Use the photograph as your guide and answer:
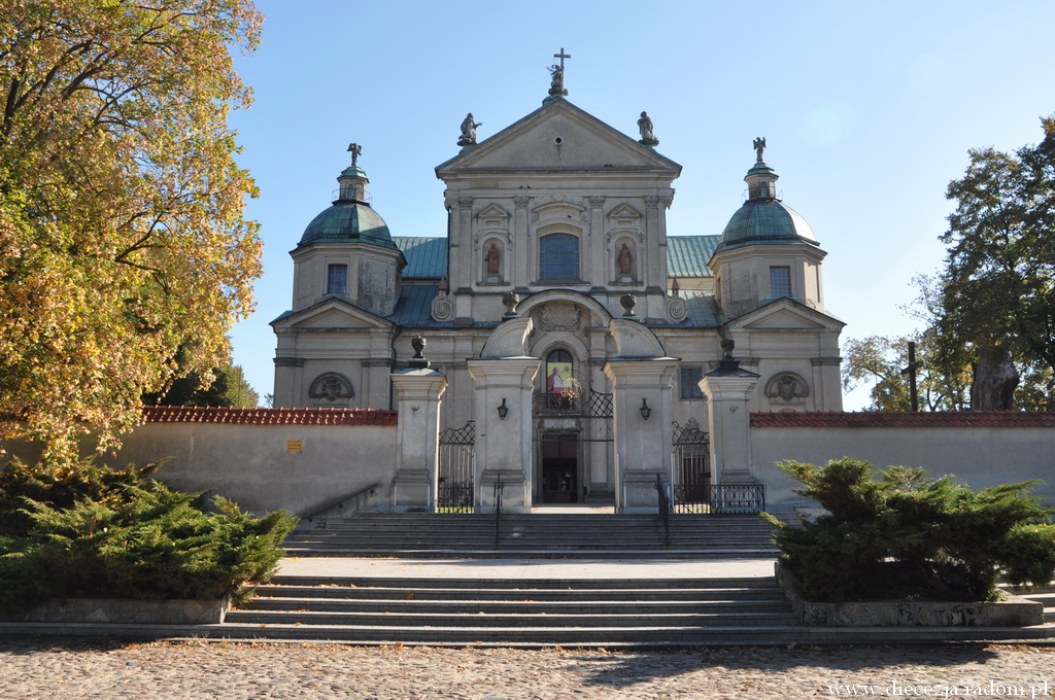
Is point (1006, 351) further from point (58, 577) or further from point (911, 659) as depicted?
point (58, 577)

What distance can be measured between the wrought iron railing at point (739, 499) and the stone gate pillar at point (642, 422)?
3.45 ft

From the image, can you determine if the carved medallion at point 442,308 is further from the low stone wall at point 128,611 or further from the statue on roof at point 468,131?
the low stone wall at point 128,611

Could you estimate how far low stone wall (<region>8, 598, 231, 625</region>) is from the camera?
9281 millimetres

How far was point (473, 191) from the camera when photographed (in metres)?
31.0

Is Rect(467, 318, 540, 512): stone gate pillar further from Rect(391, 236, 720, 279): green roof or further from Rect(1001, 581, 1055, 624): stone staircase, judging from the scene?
Rect(391, 236, 720, 279): green roof

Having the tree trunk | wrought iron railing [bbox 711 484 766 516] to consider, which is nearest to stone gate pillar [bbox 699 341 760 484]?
wrought iron railing [bbox 711 484 766 516]

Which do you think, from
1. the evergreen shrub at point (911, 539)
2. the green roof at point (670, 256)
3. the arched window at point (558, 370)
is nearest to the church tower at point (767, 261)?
the green roof at point (670, 256)

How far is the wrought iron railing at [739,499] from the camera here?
16.4 m

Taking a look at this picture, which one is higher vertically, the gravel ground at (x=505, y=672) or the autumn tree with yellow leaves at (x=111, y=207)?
the autumn tree with yellow leaves at (x=111, y=207)

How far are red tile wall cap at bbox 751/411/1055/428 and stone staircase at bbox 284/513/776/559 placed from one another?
2.41m

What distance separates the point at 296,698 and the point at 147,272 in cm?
863

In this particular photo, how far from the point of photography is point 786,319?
3012 centimetres

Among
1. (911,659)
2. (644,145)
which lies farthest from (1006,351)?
(911,659)

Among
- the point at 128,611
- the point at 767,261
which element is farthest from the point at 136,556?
the point at 767,261
